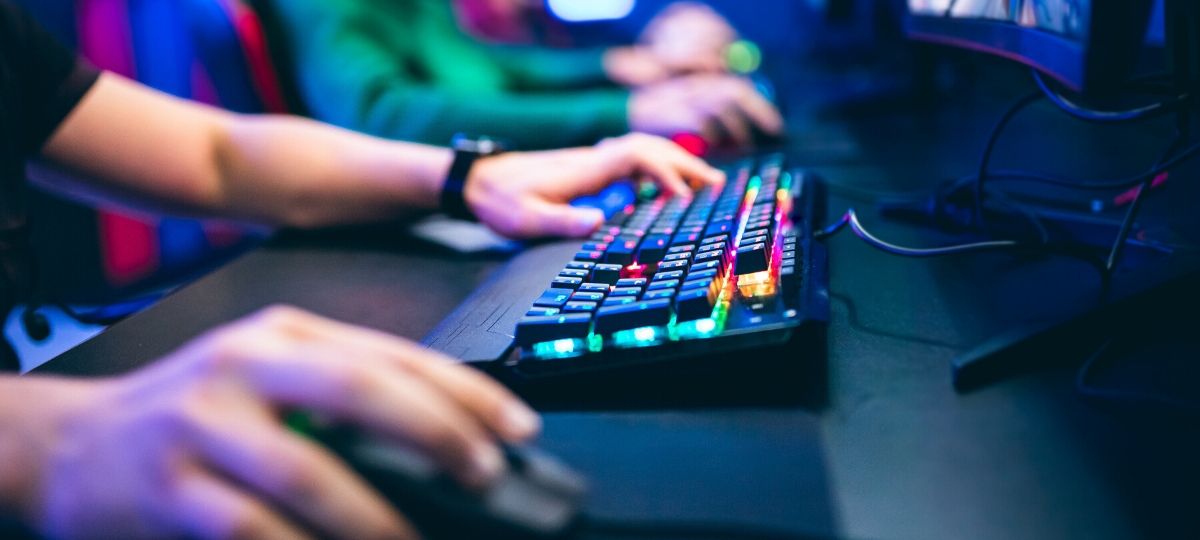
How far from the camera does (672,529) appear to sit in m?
0.29

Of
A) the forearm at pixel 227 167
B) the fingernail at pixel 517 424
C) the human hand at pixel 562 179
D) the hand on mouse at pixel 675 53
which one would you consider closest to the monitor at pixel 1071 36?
the human hand at pixel 562 179

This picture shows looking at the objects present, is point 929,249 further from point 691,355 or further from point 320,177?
point 320,177

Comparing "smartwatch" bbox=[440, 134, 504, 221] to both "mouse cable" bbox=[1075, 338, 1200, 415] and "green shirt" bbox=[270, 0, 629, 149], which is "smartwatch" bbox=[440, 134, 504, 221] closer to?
"green shirt" bbox=[270, 0, 629, 149]

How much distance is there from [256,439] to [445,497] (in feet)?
0.20

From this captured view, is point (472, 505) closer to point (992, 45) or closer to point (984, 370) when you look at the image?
point (984, 370)

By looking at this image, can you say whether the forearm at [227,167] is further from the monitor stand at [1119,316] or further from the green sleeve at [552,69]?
the green sleeve at [552,69]

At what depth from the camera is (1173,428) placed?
1.11 feet

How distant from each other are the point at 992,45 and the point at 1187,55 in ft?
0.63

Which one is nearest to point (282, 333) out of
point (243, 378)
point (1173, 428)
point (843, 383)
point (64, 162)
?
point (243, 378)

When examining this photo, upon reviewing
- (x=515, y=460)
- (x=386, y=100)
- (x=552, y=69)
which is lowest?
(x=552, y=69)

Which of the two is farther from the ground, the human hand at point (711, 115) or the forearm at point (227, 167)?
the forearm at point (227, 167)

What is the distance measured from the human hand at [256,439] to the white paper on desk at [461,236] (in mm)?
424

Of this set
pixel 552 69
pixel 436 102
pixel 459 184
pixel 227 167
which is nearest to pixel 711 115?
pixel 436 102

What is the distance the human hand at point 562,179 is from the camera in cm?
68
